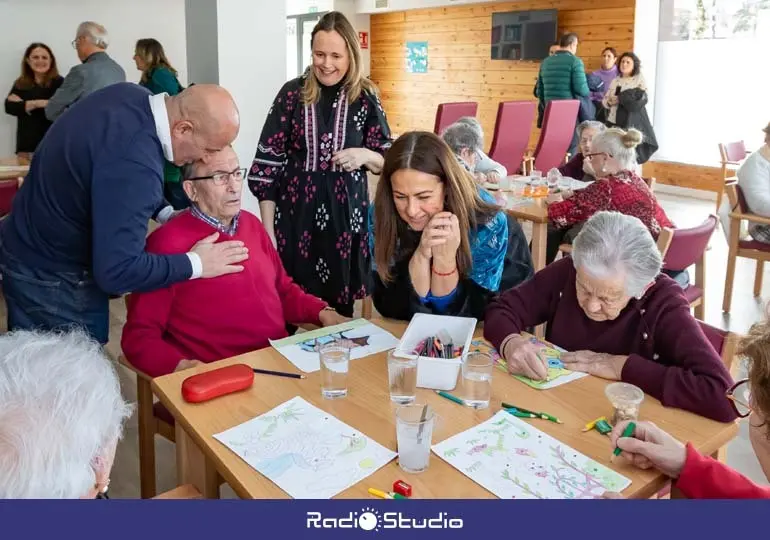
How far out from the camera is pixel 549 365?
1.71 meters

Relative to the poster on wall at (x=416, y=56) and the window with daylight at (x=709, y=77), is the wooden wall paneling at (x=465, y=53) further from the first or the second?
the window with daylight at (x=709, y=77)

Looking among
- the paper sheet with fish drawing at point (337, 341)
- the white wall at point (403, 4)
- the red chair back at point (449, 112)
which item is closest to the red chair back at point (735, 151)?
the red chair back at point (449, 112)

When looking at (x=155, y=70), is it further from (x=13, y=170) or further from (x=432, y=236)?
(x=432, y=236)

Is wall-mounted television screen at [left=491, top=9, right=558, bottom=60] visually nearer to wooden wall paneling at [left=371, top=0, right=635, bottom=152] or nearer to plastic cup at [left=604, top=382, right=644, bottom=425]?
wooden wall paneling at [left=371, top=0, right=635, bottom=152]

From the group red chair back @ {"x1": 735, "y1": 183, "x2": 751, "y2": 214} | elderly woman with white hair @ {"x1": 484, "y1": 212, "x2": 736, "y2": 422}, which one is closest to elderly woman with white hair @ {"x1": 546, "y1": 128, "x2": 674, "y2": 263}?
red chair back @ {"x1": 735, "y1": 183, "x2": 751, "y2": 214}

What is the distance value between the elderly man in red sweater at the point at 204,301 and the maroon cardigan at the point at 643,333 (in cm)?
54

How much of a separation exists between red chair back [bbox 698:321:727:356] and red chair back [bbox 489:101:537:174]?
4743 mm

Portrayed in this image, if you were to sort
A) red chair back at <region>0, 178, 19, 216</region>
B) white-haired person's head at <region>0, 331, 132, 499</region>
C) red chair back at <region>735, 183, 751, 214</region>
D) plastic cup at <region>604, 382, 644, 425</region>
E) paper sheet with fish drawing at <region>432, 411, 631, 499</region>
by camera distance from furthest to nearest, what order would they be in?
red chair back at <region>735, 183, 751, 214</region> → red chair back at <region>0, 178, 19, 216</region> → plastic cup at <region>604, 382, 644, 425</region> → paper sheet with fish drawing at <region>432, 411, 631, 499</region> → white-haired person's head at <region>0, 331, 132, 499</region>

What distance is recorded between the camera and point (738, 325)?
13.3ft

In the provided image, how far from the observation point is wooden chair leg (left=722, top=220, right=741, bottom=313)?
14.0ft

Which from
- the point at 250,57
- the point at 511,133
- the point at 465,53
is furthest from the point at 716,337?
the point at 465,53

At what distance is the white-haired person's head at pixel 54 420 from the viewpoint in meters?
0.89
